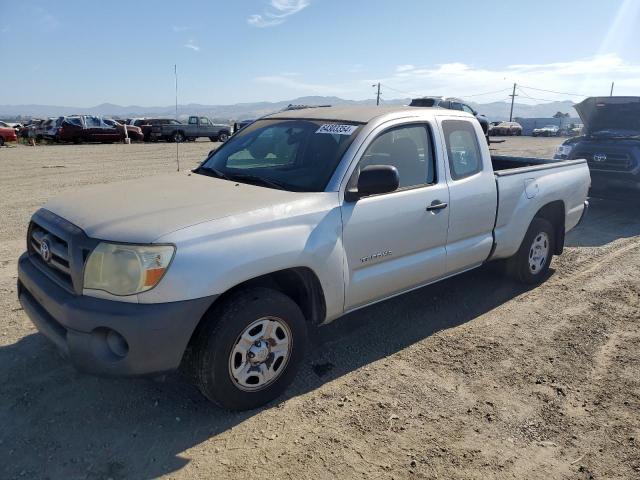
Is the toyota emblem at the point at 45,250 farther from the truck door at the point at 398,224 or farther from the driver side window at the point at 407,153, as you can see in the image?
the driver side window at the point at 407,153

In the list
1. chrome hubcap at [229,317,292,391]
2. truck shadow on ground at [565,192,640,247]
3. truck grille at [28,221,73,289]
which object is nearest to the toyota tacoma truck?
truck shadow on ground at [565,192,640,247]

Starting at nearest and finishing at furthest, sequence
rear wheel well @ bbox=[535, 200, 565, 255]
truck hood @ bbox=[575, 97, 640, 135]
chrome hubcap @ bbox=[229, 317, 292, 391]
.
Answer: chrome hubcap @ bbox=[229, 317, 292, 391], rear wheel well @ bbox=[535, 200, 565, 255], truck hood @ bbox=[575, 97, 640, 135]

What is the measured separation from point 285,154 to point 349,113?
2.09 ft

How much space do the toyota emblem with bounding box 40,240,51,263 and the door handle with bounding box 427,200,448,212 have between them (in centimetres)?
268

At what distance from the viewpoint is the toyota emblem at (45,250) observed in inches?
124

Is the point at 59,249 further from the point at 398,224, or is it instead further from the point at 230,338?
the point at 398,224

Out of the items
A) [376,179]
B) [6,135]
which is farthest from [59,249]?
[6,135]

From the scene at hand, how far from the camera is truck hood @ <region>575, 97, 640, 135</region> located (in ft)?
32.7

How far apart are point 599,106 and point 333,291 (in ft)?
30.6

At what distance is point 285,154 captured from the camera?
13.2 feet

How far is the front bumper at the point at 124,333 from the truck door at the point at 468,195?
238 centimetres

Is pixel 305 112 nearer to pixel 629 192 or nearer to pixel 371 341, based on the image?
pixel 371 341

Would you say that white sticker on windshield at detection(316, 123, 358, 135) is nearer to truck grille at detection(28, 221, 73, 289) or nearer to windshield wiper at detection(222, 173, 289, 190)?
windshield wiper at detection(222, 173, 289, 190)

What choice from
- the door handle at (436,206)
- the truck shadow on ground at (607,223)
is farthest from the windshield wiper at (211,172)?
the truck shadow on ground at (607,223)
